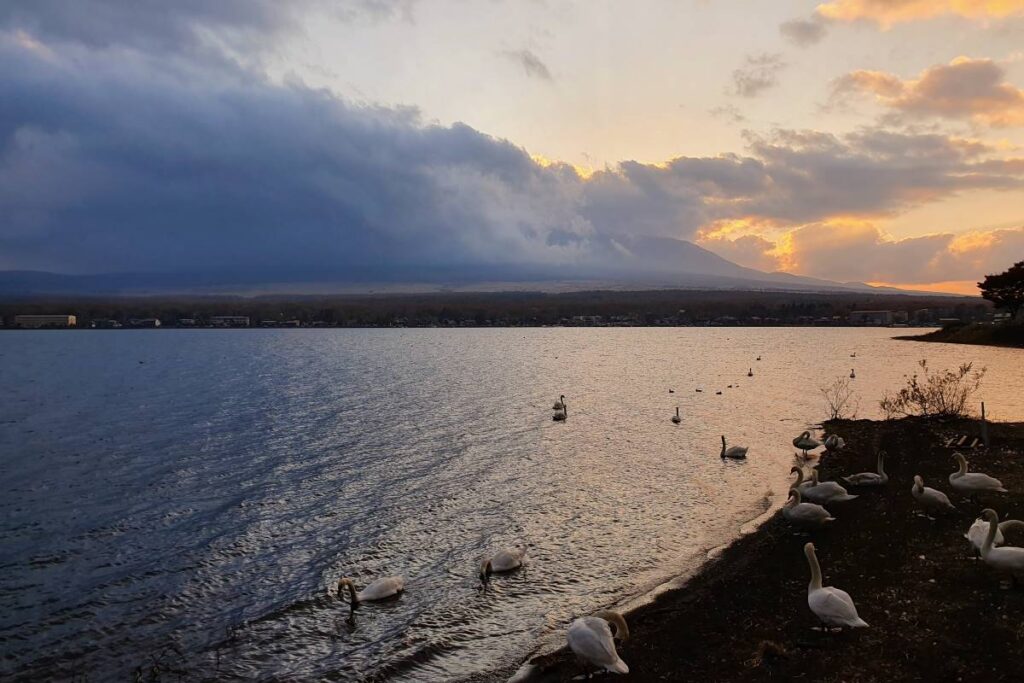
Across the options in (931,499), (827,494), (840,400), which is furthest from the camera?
(840,400)

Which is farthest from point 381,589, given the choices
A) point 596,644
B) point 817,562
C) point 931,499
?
point 931,499

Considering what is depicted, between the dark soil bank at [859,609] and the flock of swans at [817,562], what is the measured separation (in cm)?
32

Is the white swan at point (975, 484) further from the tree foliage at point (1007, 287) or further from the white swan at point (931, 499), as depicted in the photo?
the tree foliage at point (1007, 287)

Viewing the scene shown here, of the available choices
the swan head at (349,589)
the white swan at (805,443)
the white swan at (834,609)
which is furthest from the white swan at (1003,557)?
Answer: the white swan at (805,443)

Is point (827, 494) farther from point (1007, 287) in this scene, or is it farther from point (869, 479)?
point (1007, 287)

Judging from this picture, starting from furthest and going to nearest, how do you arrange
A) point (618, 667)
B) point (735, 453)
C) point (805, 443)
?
point (735, 453) → point (805, 443) → point (618, 667)

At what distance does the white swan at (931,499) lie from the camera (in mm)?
17172

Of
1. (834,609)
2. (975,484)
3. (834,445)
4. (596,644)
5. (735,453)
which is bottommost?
(735,453)

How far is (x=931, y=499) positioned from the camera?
17.3 meters

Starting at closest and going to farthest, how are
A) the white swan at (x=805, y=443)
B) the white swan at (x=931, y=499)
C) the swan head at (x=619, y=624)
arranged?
the swan head at (x=619, y=624) → the white swan at (x=931, y=499) → the white swan at (x=805, y=443)

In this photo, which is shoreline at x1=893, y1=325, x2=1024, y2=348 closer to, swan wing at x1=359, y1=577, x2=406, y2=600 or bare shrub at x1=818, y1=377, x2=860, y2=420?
bare shrub at x1=818, y1=377, x2=860, y2=420

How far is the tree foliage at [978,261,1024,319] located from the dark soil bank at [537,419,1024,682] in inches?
3270

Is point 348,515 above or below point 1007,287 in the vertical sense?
below

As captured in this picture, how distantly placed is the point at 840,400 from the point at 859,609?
3908 centimetres
